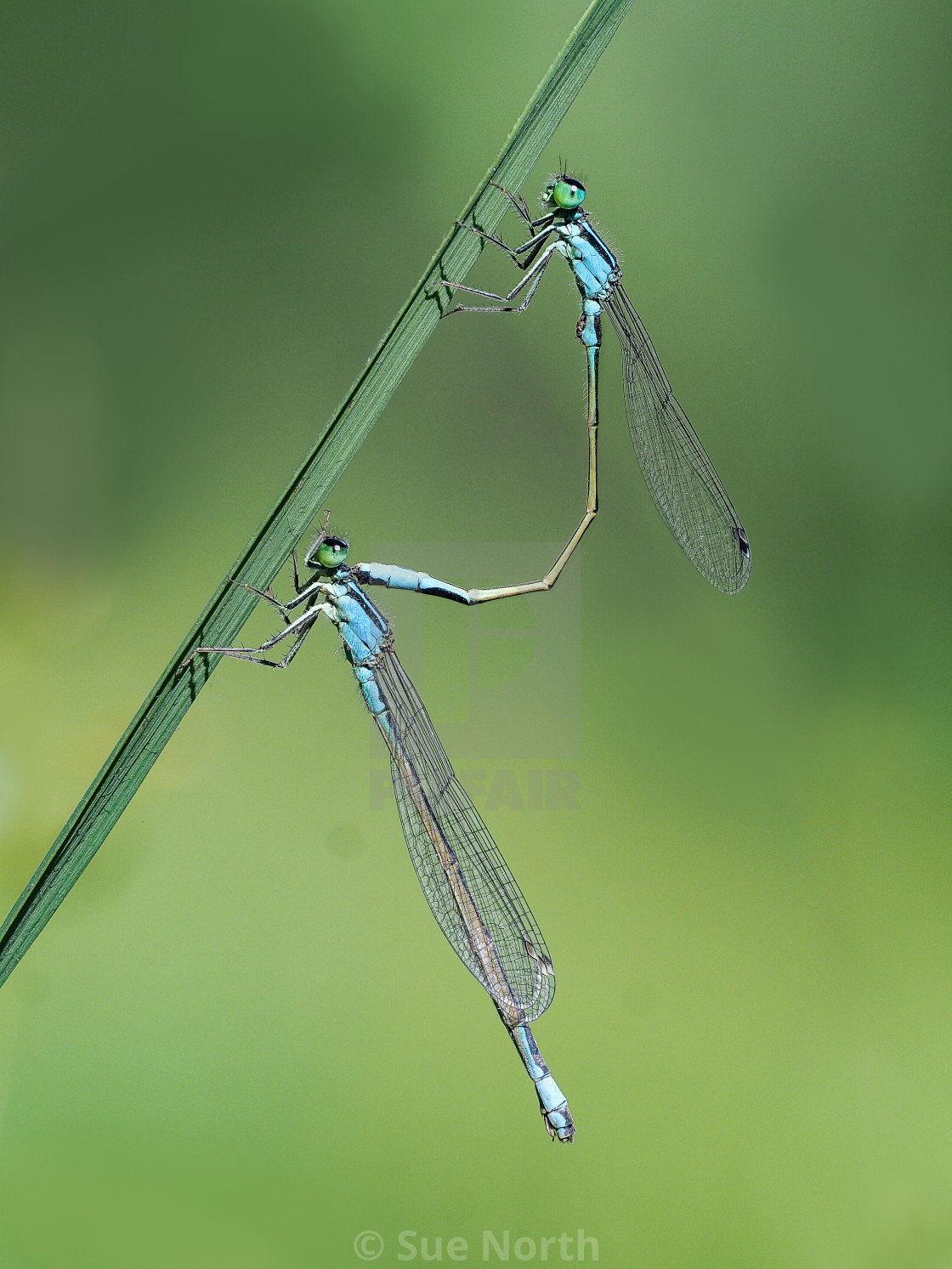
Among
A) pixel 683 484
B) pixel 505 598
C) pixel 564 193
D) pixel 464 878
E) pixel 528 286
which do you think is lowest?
pixel 464 878

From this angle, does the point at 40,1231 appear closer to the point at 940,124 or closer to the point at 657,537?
the point at 657,537

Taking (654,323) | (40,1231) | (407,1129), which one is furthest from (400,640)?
(40,1231)

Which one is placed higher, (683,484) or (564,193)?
(564,193)

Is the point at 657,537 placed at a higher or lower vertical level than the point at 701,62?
lower

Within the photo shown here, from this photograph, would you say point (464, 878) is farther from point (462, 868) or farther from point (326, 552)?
point (326, 552)

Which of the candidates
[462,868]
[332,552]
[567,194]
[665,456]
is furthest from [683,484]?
[462,868]

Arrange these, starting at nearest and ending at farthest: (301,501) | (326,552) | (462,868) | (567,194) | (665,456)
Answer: (301,501)
(326,552)
(567,194)
(462,868)
(665,456)
